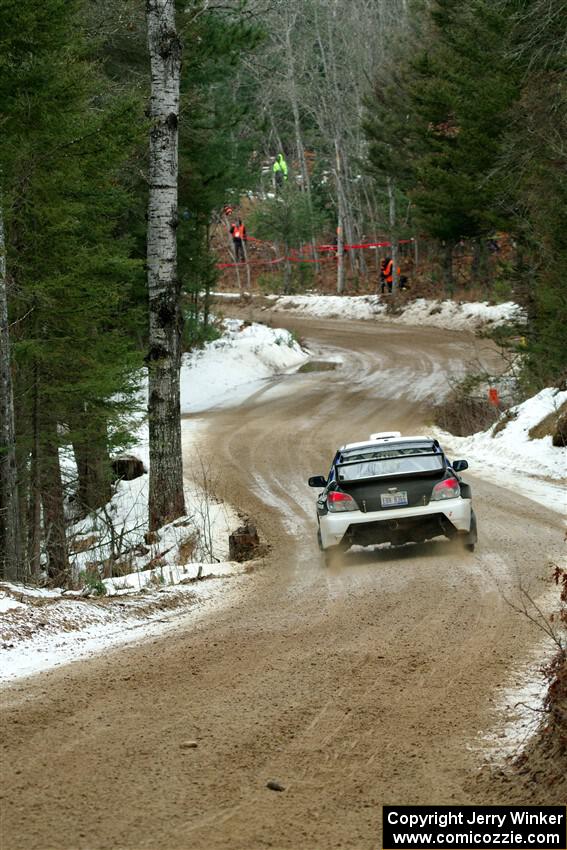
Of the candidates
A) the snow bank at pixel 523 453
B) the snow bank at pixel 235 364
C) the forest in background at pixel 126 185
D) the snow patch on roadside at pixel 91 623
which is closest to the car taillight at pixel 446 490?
the snow patch on roadside at pixel 91 623

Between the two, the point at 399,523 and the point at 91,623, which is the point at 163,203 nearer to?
the point at 399,523

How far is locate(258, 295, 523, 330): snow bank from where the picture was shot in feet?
159

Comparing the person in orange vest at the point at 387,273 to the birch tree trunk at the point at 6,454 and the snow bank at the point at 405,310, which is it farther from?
the birch tree trunk at the point at 6,454

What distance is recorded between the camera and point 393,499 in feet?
44.5

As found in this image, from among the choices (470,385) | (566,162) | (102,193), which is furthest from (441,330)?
(102,193)

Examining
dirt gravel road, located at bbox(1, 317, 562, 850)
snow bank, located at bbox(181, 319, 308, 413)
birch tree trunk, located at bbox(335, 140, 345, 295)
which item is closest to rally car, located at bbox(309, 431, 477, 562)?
dirt gravel road, located at bbox(1, 317, 562, 850)

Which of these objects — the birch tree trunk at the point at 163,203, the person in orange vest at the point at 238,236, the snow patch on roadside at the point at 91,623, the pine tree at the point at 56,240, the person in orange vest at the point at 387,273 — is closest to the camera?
the snow patch on roadside at the point at 91,623

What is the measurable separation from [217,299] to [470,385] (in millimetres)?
38199

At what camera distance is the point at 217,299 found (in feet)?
219

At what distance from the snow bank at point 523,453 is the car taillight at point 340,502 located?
17.4 feet

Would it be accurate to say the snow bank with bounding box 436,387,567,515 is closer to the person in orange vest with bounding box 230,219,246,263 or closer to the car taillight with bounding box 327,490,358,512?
the car taillight with bounding box 327,490,358,512

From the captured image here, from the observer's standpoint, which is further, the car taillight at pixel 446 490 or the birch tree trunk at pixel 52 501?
the birch tree trunk at pixel 52 501

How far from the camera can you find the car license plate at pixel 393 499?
13547mm

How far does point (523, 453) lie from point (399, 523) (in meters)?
9.24
